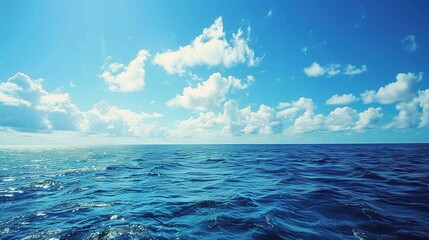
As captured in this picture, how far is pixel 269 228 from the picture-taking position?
9148 mm

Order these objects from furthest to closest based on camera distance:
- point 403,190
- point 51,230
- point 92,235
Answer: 1. point 403,190
2. point 51,230
3. point 92,235

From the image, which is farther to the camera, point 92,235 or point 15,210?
point 15,210

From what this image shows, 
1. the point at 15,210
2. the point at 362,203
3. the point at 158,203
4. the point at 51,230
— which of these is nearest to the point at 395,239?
the point at 362,203

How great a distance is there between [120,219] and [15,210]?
6.58 metres

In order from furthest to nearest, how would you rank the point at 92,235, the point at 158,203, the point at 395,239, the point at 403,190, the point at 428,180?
the point at 428,180 → the point at 403,190 → the point at 158,203 → the point at 92,235 → the point at 395,239

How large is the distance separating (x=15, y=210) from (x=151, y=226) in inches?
332

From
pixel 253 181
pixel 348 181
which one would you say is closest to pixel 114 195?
pixel 253 181

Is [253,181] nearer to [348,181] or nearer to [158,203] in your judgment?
[348,181]

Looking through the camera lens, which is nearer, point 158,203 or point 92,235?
point 92,235

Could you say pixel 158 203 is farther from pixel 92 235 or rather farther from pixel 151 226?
pixel 92 235

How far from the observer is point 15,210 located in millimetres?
12328

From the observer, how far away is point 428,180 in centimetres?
1839

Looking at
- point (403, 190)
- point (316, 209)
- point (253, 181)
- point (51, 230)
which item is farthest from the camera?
point (253, 181)

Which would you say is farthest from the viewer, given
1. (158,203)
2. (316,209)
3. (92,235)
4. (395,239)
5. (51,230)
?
(158,203)
